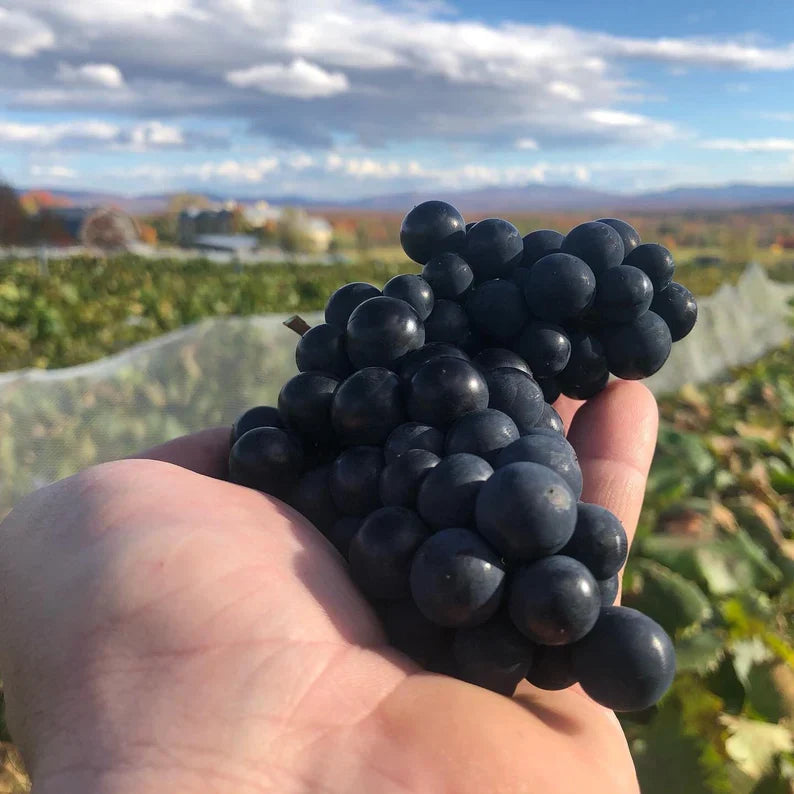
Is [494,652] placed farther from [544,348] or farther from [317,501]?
[544,348]

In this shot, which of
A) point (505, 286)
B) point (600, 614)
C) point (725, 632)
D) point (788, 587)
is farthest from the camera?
point (788, 587)

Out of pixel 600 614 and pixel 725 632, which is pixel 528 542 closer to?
pixel 600 614

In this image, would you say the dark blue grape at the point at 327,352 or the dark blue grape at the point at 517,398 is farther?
the dark blue grape at the point at 327,352

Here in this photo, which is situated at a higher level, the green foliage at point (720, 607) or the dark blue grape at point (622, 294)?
the dark blue grape at point (622, 294)

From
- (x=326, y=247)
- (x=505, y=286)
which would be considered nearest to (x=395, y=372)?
(x=505, y=286)

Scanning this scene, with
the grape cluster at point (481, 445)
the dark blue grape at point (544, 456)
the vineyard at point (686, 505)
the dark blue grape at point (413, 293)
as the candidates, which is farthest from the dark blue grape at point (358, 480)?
the vineyard at point (686, 505)

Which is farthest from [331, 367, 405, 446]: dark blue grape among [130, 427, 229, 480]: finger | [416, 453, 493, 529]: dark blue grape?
[130, 427, 229, 480]: finger

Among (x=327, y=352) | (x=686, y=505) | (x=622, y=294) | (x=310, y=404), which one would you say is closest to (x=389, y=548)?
(x=310, y=404)

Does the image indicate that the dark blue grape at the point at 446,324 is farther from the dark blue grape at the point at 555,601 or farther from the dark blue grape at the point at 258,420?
the dark blue grape at the point at 555,601
